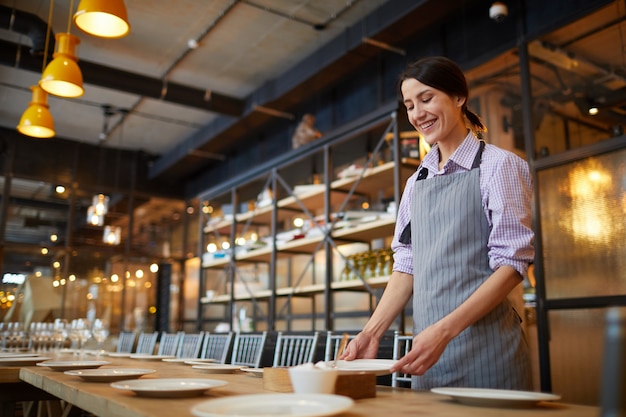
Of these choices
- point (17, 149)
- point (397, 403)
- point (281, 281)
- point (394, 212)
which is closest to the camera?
point (397, 403)

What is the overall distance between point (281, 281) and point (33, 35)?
11.4 feet

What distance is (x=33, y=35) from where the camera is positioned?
505 centimetres

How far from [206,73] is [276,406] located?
586 cm

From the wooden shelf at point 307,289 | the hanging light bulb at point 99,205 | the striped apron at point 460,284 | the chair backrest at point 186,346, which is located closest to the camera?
the striped apron at point 460,284

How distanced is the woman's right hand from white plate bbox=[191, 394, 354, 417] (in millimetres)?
584

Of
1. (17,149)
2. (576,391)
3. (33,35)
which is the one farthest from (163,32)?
(576,391)

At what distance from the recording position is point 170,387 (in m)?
1.20

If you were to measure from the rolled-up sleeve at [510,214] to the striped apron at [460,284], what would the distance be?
47mm

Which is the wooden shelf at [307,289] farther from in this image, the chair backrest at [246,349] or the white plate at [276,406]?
the white plate at [276,406]

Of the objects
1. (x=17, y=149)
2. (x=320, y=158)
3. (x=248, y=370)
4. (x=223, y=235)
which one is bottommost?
(x=248, y=370)

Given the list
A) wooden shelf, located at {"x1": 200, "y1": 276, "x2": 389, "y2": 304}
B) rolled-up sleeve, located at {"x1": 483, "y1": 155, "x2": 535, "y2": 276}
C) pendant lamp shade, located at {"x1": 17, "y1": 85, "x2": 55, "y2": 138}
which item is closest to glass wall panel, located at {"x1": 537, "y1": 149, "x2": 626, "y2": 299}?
wooden shelf, located at {"x1": 200, "y1": 276, "x2": 389, "y2": 304}

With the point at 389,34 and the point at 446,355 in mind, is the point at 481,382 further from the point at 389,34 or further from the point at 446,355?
the point at 389,34

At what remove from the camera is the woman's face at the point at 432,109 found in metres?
1.55

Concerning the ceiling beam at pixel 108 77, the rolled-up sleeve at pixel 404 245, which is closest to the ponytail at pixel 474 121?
the rolled-up sleeve at pixel 404 245
